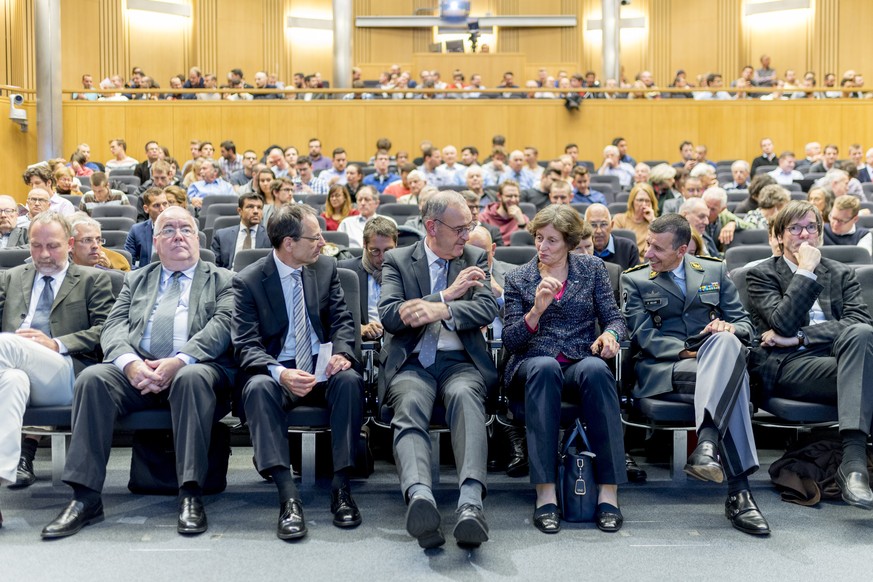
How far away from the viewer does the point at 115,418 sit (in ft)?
10.7

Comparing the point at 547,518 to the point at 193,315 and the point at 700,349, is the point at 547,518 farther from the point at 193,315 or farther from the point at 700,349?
the point at 193,315

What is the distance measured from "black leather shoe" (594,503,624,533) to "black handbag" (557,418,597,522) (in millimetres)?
27

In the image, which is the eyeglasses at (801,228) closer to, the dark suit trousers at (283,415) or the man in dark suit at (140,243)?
the dark suit trousers at (283,415)

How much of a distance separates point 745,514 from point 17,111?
34.5 ft

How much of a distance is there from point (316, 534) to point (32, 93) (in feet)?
34.2

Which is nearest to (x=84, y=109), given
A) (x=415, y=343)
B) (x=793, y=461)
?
(x=415, y=343)

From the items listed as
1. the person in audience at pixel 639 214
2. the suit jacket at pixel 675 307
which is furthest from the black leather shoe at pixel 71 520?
the person in audience at pixel 639 214

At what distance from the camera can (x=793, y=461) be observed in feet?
11.5

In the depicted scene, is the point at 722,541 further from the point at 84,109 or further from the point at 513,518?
the point at 84,109

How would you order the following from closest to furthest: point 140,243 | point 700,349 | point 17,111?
point 700,349 → point 140,243 → point 17,111

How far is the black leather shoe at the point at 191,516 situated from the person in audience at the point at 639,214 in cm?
324

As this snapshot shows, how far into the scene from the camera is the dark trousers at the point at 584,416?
321 cm

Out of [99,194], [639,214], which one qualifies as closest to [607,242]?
[639,214]

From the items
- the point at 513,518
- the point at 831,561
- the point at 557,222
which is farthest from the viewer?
the point at 557,222
